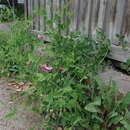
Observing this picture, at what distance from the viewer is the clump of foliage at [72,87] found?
1.59 meters

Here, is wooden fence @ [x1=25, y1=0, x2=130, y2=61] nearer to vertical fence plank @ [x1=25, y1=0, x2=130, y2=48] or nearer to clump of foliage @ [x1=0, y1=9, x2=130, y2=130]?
vertical fence plank @ [x1=25, y1=0, x2=130, y2=48]

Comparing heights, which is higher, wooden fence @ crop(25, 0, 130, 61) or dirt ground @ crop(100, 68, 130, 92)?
wooden fence @ crop(25, 0, 130, 61)

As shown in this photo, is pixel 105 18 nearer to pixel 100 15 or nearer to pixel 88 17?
pixel 100 15

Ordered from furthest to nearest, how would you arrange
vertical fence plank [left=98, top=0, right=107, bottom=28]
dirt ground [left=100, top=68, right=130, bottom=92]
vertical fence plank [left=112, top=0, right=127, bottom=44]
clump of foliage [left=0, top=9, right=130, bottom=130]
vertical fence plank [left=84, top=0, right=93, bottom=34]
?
1. vertical fence plank [left=84, top=0, right=93, bottom=34]
2. vertical fence plank [left=98, top=0, right=107, bottom=28]
3. vertical fence plank [left=112, top=0, right=127, bottom=44]
4. dirt ground [left=100, top=68, right=130, bottom=92]
5. clump of foliage [left=0, top=9, right=130, bottom=130]

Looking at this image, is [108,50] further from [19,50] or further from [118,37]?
[19,50]

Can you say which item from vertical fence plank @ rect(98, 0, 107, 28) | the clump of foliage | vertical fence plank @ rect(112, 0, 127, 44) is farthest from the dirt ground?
vertical fence plank @ rect(98, 0, 107, 28)

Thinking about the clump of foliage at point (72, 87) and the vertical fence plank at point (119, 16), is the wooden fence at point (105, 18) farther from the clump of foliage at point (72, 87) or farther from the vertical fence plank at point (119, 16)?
the clump of foliage at point (72, 87)

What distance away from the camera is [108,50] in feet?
7.77

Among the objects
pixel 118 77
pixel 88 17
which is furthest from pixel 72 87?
pixel 88 17

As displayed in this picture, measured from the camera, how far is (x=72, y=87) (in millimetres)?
1812

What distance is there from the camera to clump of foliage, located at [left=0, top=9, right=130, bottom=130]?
5.21 ft

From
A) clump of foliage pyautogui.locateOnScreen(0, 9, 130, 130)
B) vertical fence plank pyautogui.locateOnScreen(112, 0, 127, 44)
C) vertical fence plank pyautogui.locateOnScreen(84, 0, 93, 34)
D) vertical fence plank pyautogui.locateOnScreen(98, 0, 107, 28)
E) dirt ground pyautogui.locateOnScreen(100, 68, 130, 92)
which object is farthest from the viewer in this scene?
vertical fence plank pyautogui.locateOnScreen(84, 0, 93, 34)

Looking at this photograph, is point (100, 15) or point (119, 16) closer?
point (119, 16)

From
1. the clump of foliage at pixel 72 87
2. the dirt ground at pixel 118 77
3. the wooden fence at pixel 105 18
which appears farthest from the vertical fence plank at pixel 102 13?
the dirt ground at pixel 118 77
